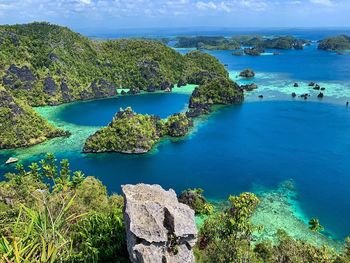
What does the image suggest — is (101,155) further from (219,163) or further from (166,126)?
(219,163)

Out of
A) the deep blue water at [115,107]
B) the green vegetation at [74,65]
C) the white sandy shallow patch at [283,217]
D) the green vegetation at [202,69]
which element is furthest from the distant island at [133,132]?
the green vegetation at [202,69]

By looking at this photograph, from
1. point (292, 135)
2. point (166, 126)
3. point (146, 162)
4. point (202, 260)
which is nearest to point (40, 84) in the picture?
point (166, 126)

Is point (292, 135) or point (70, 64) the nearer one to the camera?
point (292, 135)

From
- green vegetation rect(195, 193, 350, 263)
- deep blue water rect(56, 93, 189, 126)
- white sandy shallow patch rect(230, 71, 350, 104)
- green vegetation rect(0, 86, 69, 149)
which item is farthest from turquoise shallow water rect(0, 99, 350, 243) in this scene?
white sandy shallow patch rect(230, 71, 350, 104)

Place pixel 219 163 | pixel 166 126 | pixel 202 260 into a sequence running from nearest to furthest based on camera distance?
pixel 202 260
pixel 219 163
pixel 166 126

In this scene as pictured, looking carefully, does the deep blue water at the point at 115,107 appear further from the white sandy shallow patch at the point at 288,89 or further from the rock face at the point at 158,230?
the rock face at the point at 158,230

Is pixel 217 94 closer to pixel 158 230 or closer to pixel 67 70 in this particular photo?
pixel 67 70
